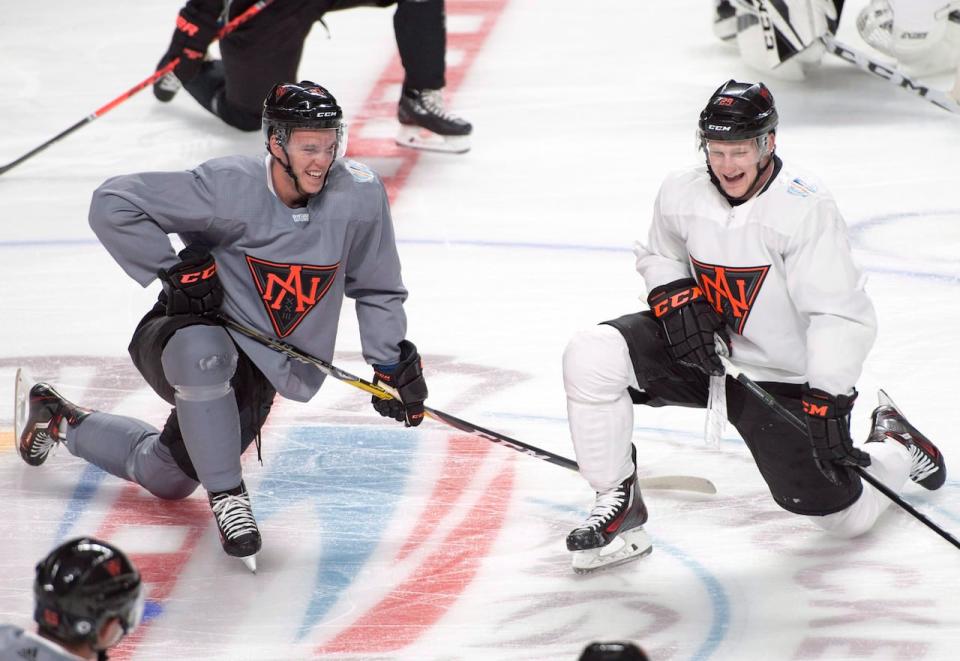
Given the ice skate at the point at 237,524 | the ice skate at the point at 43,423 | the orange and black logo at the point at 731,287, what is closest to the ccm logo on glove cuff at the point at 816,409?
the orange and black logo at the point at 731,287

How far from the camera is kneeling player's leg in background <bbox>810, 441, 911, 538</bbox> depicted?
9.11 ft

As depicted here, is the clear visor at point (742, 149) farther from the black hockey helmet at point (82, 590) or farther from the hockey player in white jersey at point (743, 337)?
the black hockey helmet at point (82, 590)

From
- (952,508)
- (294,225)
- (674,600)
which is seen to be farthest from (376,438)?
(952,508)

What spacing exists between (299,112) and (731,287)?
2.78 ft

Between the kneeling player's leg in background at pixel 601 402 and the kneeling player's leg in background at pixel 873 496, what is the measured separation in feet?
1.28

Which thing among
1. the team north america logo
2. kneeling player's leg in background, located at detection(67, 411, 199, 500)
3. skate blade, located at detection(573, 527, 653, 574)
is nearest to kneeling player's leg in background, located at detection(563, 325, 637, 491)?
skate blade, located at detection(573, 527, 653, 574)

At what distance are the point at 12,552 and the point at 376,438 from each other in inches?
32.9

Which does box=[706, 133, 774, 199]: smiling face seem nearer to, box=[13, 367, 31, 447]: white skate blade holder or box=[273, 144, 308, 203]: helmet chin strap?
box=[273, 144, 308, 203]: helmet chin strap

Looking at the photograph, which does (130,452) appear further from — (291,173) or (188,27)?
(188,27)

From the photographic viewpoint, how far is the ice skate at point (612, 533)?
2705mm

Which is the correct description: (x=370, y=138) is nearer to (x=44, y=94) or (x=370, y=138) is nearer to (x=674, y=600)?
(x=44, y=94)

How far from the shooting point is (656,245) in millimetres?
2859

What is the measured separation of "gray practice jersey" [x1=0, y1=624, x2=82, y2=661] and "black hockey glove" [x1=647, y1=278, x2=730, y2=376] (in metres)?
1.38

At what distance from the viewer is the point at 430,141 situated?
515 cm
